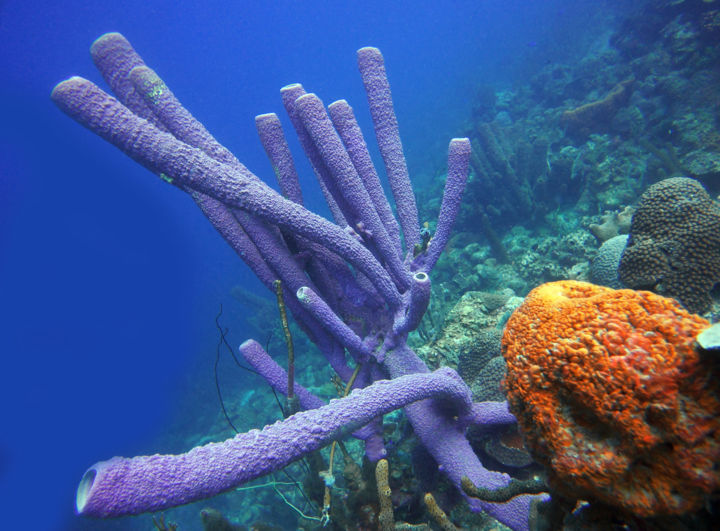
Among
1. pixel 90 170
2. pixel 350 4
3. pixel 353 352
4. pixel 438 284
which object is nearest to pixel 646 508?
pixel 353 352

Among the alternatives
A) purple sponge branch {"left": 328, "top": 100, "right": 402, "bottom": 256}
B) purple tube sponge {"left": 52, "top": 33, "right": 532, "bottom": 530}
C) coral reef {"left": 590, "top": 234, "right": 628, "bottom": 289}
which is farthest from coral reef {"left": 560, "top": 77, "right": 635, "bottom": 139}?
purple sponge branch {"left": 328, "top": 100, "right": 402, "bottom": 256}

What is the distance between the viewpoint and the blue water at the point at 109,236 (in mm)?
22906

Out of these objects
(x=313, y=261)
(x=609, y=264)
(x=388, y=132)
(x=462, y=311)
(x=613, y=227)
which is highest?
(x=388, y=132)

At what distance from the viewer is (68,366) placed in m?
37.1

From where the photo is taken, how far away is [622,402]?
0.97 m

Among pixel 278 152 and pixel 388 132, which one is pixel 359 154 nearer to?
pixel 388 132

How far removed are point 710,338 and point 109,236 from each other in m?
63.4

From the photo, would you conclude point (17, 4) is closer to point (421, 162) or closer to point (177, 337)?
point (177, 337)

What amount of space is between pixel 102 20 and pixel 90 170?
21148 mm

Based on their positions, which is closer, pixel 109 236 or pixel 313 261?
pixel 313 261

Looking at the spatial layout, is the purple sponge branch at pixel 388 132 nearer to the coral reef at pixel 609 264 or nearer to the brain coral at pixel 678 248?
the brain coral at pixel 678 248

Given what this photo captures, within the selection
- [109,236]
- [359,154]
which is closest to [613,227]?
[359,154]

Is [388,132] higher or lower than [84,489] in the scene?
higher

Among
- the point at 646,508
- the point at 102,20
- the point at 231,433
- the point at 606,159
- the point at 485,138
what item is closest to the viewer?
the point at 646,508
